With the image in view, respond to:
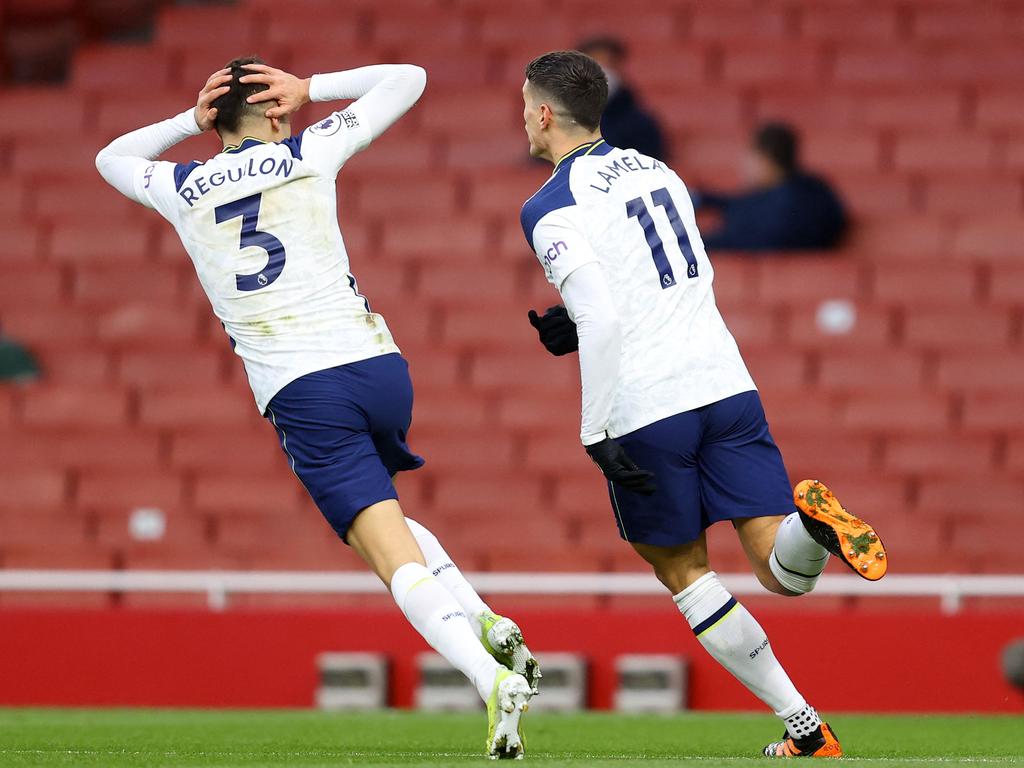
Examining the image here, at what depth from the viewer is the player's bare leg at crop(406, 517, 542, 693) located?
4.66m

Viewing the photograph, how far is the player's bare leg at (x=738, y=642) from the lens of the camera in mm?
4875

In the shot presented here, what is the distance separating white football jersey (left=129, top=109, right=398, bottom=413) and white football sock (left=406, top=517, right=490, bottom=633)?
54cm

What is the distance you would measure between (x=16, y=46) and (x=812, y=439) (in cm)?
694

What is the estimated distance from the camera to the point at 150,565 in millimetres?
9516

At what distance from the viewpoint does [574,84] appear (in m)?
4.89

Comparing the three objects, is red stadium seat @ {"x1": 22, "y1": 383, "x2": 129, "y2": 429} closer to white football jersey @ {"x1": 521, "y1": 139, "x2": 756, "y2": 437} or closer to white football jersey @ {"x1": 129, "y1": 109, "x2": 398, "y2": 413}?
white football jersey @ {"x1": 129, "y1": 109, "x2": 398, "y2": 413}

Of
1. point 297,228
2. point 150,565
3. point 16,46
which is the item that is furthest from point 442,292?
point 297,228

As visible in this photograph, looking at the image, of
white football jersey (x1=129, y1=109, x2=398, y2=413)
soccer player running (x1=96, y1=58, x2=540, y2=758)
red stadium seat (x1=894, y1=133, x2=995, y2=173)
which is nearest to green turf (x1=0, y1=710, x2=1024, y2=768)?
soccer player running (x1=96, y1=58, x2=540, y2=758)

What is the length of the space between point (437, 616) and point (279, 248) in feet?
3.56

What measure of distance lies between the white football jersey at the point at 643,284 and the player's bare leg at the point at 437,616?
0.68m

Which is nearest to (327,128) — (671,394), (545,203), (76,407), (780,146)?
(545,203)

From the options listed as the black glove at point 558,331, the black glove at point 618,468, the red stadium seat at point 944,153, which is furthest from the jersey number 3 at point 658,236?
the red stadium seat at point 944,153

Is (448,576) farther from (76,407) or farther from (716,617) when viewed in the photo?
(76,407)

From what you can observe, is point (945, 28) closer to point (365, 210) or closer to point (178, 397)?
point (365, 210)
